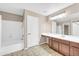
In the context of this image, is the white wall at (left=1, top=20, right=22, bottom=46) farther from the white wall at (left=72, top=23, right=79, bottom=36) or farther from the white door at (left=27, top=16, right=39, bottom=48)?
→ the white wall at (left=72, top=23, right=79, bottom=36)

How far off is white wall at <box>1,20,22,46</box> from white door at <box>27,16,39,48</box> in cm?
52

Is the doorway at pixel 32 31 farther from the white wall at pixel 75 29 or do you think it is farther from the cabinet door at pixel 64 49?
the white wall at pixel 75 29

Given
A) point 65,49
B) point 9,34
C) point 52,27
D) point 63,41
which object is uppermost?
point 52,27

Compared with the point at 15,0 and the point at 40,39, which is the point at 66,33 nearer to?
the point at 40,39

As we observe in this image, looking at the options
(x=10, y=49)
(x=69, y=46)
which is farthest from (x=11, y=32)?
(x=69, y=46)

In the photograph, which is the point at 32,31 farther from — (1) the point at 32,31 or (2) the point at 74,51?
(2) the point at 74,51

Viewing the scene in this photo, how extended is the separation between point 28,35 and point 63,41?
1.96 metres

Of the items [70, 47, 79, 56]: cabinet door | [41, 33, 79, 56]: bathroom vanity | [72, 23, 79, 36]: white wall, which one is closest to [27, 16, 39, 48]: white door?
[41, 33, 79, 56]: bathroom vanity

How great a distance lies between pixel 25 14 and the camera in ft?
13.9

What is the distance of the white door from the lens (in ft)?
14.2

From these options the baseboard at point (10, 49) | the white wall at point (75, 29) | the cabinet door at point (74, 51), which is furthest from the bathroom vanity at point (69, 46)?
the baseboard at point (10, 49)

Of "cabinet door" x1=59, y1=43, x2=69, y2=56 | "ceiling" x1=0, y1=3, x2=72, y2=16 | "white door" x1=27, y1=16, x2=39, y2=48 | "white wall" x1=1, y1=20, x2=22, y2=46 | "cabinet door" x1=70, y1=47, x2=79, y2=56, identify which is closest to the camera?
"cabinet door" x1=70, y1=47, x2=79, y2=56

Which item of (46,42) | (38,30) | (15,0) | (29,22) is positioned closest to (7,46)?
(29,22)

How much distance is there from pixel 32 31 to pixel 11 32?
46.4 inches
